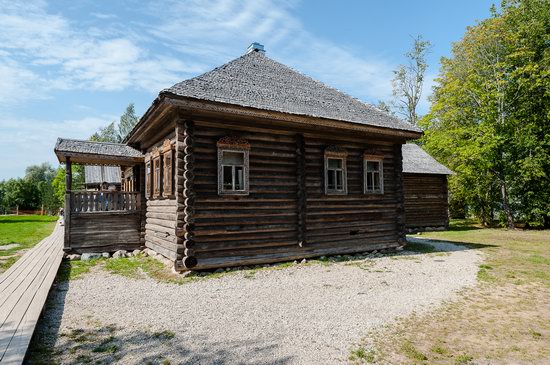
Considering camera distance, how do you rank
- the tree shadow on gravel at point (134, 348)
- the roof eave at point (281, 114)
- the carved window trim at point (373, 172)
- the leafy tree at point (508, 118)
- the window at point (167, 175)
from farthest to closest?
the leafy tree at point (508, 118), the carved window trim at point (373, 172), the window at point (167, 175), the roof eave at point (281, 114), the tree shadow on gravel at point (134, 348)

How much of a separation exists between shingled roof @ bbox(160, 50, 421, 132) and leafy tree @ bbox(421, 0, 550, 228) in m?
14.2

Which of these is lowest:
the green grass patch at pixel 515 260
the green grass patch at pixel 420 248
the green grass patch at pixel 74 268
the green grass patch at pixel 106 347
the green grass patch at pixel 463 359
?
the green grass patch at pixel 515 260

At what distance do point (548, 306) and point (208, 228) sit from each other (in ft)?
24.9

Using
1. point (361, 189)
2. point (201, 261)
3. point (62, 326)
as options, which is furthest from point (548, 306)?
point (62, 326)

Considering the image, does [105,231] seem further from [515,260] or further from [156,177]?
[515,260]

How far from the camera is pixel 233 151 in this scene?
989cm

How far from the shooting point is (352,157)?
484 inches

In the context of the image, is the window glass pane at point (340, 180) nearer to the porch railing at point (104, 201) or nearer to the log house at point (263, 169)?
the log house at point (263, 169)

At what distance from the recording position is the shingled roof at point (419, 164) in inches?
846

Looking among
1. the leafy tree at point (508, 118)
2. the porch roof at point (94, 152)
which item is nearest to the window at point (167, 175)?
the porch roof at point (94, 152)

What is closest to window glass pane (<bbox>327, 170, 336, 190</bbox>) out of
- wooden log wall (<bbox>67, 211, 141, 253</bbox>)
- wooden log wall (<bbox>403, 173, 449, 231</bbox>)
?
wooden log wall (<bbox>67, 211, 141, 253</bbox>)

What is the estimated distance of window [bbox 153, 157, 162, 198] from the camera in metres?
11.1

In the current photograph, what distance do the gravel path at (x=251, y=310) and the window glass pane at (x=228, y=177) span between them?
252cm

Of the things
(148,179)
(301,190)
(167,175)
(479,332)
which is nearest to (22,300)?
(167,175)
